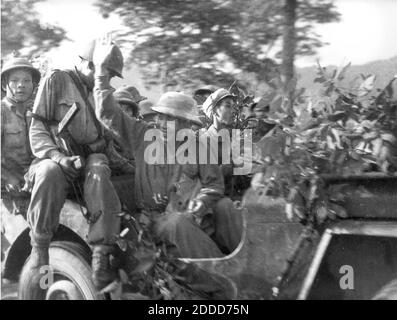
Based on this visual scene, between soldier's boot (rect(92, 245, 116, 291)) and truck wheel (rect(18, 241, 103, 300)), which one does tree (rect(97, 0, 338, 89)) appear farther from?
truck wheel (rect(18, 241, 103, 300))

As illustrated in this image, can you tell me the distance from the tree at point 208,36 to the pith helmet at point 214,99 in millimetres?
44

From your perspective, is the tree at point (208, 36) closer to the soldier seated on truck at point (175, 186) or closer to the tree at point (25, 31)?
the soldier seated on truck at point (175, 186)

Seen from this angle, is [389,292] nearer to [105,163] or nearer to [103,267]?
[103,267]

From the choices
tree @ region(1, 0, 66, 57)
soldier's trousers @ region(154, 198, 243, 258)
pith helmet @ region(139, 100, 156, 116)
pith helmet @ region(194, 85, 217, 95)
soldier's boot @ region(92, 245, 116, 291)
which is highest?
Result: tree @ region(1, 0, 66, 57)

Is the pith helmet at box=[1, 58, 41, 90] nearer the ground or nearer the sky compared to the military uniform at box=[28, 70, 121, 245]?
nearer the sky

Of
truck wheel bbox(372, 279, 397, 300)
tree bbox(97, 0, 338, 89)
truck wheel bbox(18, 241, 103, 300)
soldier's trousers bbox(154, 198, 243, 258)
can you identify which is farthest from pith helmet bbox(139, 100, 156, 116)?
truck wheel bbox(372, 279, 397, 300)

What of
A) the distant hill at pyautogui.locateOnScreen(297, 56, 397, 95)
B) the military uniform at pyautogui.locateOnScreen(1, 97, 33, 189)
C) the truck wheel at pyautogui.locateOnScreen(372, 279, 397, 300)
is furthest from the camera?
the military uniform at pyautogui.locateOnScreen(1, 97, 33, 189)

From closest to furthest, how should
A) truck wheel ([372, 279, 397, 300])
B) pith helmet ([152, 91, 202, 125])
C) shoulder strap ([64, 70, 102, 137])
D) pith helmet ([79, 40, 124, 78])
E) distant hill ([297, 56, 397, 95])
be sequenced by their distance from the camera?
1. truck wheel ([372, 279, 397, 300])
2. distant hill ([297, 56, 397, 95])
3. pith helmet ([152, 91, 202, 125])
4. pith helmet ([79, 40, 124, 78])
5. shoulder strap ([64, 70, 102, 137])

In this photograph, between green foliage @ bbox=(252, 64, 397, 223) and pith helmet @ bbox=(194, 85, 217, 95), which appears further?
pith helmet @ bbox=(194, 85, 217, 95)

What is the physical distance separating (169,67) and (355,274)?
50.7 inches

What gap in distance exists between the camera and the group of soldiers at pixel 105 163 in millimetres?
3207

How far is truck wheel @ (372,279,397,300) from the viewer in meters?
2.86

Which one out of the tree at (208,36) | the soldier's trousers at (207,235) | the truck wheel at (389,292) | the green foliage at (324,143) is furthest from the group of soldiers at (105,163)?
the truck wheel at (389,292)

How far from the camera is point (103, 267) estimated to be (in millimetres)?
3338
